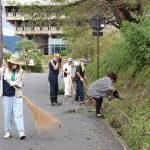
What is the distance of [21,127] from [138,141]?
2.59m

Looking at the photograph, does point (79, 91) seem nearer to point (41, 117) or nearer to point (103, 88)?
point (103, 88)

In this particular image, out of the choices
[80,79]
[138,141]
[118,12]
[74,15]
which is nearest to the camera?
[138,141]

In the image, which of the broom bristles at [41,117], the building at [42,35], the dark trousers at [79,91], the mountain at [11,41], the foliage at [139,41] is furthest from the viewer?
the building at [42,35]

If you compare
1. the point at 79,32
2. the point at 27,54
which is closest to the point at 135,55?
the point at 79,32

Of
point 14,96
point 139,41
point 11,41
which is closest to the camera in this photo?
point 14,96

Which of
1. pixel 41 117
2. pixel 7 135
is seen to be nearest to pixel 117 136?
pixel 41 117

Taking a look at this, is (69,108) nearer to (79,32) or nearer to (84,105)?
(84,105)

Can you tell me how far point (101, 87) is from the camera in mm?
13367

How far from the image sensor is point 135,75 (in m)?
16.3

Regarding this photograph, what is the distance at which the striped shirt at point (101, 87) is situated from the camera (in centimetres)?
1316

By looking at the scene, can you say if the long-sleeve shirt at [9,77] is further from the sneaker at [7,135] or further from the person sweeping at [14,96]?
the sneaker at [7,135]

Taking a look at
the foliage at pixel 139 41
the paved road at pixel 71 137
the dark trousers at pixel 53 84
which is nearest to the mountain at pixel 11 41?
the dark trousers at pixel 53 84

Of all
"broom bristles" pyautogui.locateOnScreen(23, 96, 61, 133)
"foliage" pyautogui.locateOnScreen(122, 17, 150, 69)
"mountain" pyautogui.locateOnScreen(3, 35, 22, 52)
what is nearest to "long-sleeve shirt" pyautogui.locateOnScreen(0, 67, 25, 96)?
"broom bristles" pyautogui.locateOnScreen(23, 96, 61, 133)

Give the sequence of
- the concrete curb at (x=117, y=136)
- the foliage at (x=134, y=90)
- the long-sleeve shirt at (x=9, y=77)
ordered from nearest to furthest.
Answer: the concrete curb at (x=117, y=136)
the foliage at (x=134, y=90)
the long-sleeve shirt at (x=9, y=77)
